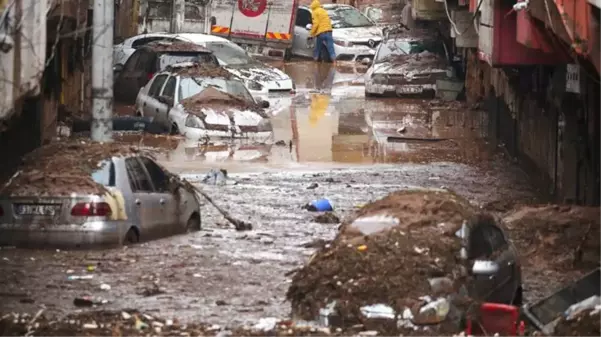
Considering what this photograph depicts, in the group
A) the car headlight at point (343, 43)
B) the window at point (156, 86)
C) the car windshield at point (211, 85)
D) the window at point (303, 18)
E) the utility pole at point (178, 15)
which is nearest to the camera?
the car windshield at point (211, 85)

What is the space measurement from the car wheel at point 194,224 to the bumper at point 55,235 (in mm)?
2617

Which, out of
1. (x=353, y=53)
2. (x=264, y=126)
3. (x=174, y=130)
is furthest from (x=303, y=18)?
(x=264, y=126)

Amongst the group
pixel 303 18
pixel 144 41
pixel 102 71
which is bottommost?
pixel 102 71

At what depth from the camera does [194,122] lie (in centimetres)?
2981

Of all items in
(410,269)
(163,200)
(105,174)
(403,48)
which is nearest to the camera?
(410,269)

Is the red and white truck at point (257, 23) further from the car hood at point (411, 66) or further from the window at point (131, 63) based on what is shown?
the window at point (131, 63)

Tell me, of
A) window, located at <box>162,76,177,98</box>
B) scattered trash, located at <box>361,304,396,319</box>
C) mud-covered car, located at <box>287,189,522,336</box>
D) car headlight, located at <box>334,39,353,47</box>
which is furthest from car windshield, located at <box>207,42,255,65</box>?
scattered trash, located at <box>361,304,396,319</box>

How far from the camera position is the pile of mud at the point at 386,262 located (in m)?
11.9

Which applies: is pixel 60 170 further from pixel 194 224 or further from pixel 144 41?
pixel 144 41

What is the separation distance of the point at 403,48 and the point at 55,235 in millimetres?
25432

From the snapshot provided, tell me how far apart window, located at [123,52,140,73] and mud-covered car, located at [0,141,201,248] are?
64.7 ft

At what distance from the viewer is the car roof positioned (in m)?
36.2

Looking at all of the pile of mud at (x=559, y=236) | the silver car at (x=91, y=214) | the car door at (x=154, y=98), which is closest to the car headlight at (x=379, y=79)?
the car door at (x=154, y=98)

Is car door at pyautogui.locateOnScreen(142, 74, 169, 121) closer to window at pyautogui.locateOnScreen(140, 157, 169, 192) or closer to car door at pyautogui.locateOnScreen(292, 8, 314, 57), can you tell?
window at pyautogui.locateOnScreen(140, 157, 169, 192)
